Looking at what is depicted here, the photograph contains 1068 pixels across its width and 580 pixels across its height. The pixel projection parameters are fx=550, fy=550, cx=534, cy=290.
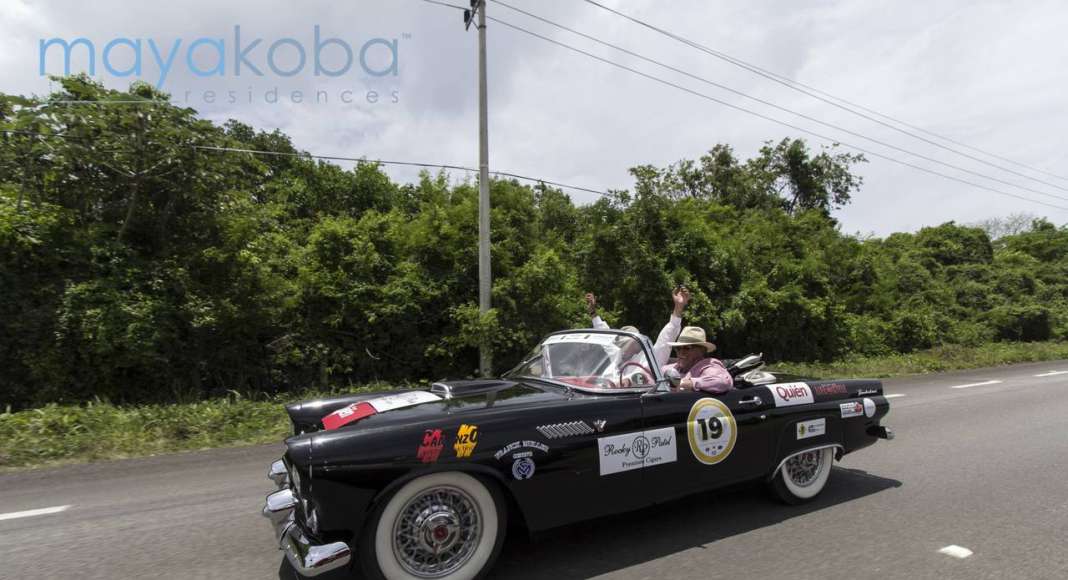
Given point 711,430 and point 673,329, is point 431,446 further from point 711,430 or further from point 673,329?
point 673,329

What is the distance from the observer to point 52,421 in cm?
661

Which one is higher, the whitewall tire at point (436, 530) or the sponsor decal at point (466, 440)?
the sponsor decal at point (466, 440)

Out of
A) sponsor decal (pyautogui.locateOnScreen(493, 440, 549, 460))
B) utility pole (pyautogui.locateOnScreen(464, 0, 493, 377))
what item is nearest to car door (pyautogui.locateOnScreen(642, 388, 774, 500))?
sponsor decal (pyautogui.locateOnScreen(493, 440, 549, 460))

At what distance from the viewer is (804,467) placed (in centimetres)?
419

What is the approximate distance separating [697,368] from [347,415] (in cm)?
243

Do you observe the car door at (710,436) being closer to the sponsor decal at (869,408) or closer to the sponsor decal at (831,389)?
the sponsor decal at (831,389)

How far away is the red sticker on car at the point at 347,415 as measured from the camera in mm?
3260

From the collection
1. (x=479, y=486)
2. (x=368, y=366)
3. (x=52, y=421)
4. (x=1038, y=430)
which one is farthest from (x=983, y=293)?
(x=52, y=421)

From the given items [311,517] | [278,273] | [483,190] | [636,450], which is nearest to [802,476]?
[636,450]

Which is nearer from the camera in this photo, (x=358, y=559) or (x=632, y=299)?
(x=358, y=559)

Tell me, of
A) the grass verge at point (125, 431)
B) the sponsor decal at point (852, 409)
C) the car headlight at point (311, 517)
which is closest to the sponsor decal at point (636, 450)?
the car headlight at point (311, 517)

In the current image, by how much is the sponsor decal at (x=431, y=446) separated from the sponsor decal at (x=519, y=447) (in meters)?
0.30

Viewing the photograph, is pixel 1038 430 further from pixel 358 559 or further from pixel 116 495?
pixel 116 495

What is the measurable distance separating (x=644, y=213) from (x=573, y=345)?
10019mm
